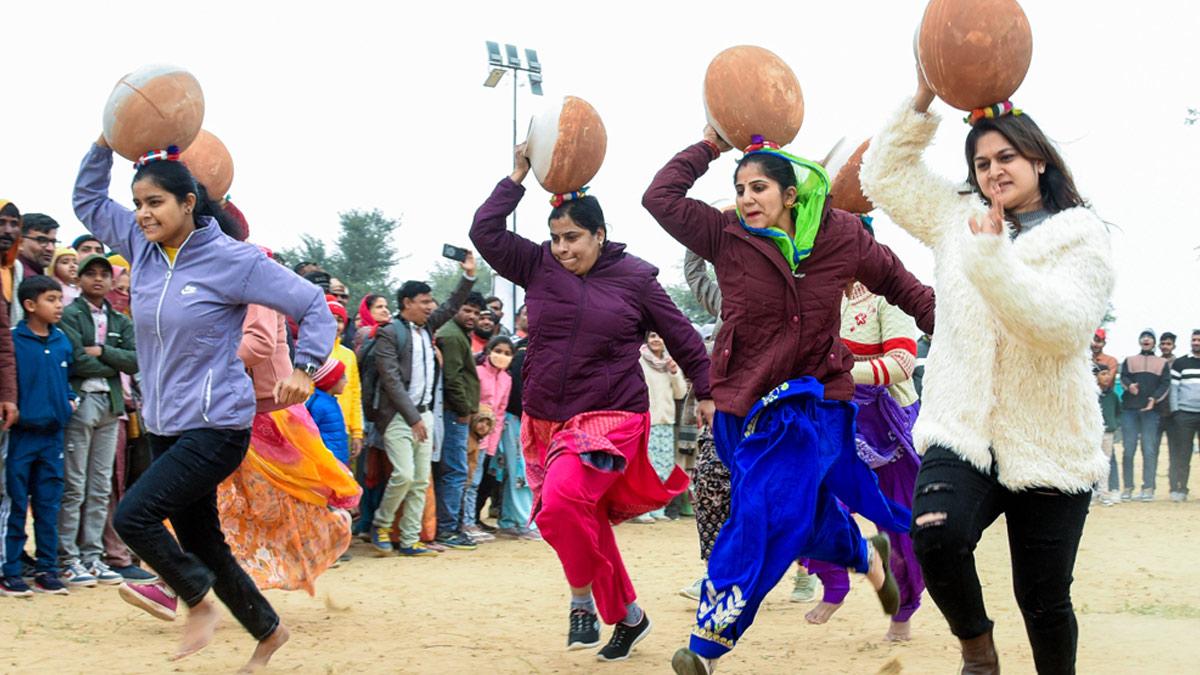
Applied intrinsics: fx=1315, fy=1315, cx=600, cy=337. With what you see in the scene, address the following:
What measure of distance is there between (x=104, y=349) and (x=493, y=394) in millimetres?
4273

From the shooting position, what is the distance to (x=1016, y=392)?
4031mm

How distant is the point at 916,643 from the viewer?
6430 millimetres

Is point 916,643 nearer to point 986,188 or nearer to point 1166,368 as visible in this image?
point 986,188

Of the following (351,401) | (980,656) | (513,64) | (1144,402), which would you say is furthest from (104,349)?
(513,64)

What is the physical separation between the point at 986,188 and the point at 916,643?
2983 millimetres

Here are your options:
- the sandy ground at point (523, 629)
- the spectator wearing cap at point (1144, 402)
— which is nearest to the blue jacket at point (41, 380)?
the sandy ground at point (523, 629)

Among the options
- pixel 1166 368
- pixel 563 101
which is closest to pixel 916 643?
pixel 563 101

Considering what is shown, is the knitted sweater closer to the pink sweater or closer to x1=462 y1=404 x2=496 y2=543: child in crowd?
x1=462 y1=404 x2=496 y2=543: child in crowd

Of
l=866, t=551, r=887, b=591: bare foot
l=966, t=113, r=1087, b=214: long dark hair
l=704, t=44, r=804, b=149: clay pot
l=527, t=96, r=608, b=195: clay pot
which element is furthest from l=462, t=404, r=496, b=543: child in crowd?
l=966, t=113, r=1087, b=214: long dark hair

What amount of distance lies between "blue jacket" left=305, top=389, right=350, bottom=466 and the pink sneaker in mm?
3346

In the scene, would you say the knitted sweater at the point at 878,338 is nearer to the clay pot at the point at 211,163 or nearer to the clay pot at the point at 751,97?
the clay pot at the point at 751,97

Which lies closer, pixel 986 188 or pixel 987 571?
pixel 986 188

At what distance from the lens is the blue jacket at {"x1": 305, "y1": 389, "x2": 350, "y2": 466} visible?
30.4ft

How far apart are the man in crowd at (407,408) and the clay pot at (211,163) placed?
392cm
